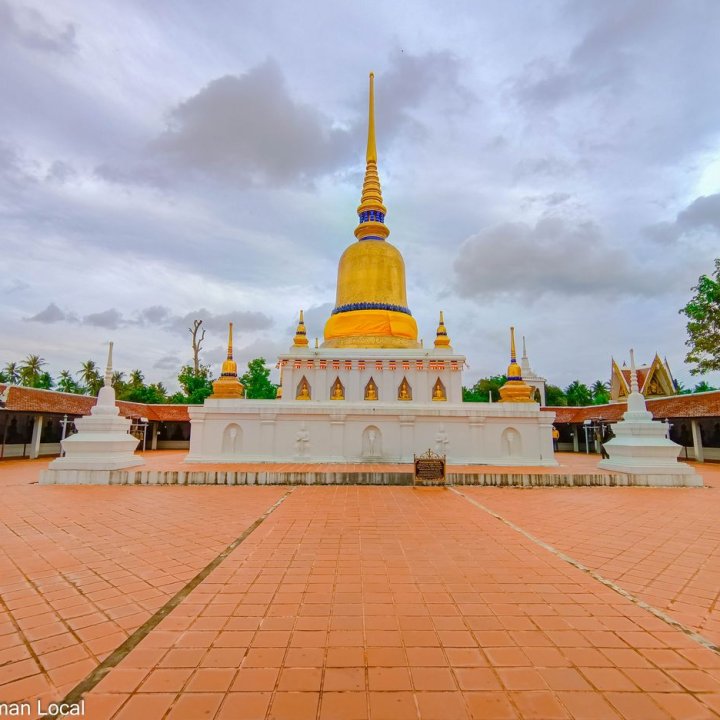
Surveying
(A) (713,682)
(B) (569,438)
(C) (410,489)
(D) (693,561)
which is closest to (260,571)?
(A) (713,682)

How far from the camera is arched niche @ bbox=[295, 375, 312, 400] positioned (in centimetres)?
1864

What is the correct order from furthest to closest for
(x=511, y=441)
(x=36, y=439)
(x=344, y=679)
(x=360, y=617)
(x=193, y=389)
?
(x=193, y=389)
(x=36, y=439)
(x=511, y=441)
(x=360, y=617)
(x=344, y=679)

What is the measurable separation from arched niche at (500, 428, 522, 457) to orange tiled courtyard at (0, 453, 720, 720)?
29.9 ft

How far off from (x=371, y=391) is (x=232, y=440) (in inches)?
237

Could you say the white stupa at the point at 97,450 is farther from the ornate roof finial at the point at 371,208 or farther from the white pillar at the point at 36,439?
the ornate roof finial at the point at 371,208

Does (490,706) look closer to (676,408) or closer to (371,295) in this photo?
(371,295)

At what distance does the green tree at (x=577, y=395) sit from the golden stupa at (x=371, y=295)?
28.5 meters

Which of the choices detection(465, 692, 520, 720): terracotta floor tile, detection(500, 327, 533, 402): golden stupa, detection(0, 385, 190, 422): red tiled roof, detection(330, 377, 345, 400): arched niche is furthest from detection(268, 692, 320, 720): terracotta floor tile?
detection(0, 385, 190, 422): red tiled roof

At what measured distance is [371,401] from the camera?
56.6ft

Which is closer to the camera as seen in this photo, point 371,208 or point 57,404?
point 57,404

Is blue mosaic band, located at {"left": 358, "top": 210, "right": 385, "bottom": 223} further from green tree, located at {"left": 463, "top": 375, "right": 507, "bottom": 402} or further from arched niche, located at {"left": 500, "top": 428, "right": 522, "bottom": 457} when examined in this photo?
green tree, located at {"left": 463, "top": 375, "right": 507, "bottom": 402}

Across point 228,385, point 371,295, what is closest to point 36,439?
point 228,385

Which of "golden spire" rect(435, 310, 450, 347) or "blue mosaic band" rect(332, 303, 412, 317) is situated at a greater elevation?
"blue mosaic band" rect(332, 303, 412, 317)

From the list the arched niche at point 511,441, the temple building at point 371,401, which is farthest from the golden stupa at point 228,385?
the arched niche at point 511,441
